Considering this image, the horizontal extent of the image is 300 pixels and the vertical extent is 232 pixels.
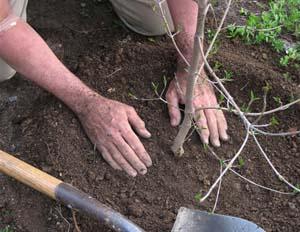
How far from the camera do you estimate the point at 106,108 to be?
1.98 m

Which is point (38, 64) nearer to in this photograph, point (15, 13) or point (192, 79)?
point (15, 13)

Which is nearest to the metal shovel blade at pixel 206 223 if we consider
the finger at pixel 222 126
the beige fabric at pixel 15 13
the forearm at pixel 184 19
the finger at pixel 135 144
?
the finger at pixel 135 144

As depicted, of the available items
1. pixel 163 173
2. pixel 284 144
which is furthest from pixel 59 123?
pixel 284 144

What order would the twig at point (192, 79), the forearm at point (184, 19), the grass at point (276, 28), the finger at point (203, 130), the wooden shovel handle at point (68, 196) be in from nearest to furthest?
1. the twig at point (192, 79)
2. the wooden shovel handle at point (68, 196)
3. the finger at point (203, 130)
4. the forearm at point (184, 19)
5. the grass at point (276, 28)

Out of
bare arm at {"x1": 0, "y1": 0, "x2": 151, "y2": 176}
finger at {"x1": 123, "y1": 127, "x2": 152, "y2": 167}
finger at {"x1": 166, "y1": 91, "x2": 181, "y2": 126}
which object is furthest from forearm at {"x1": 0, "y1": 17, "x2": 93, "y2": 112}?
finger at {"x1": 166, "y1": 91, "x2": 181, "y2": 126}

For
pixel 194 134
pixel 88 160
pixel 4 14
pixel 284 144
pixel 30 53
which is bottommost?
pixel 284 144

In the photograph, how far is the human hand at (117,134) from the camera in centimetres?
196

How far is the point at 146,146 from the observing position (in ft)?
6.66

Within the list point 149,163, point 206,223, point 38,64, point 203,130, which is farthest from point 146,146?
point 38,64

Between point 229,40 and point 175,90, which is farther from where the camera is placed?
point 229,40

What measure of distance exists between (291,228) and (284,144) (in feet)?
1.21

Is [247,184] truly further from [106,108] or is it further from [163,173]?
[106,108]

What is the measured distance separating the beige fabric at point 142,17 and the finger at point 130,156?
71cm

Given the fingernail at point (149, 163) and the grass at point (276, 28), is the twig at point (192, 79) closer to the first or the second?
the fingernail at point (149, 163)
